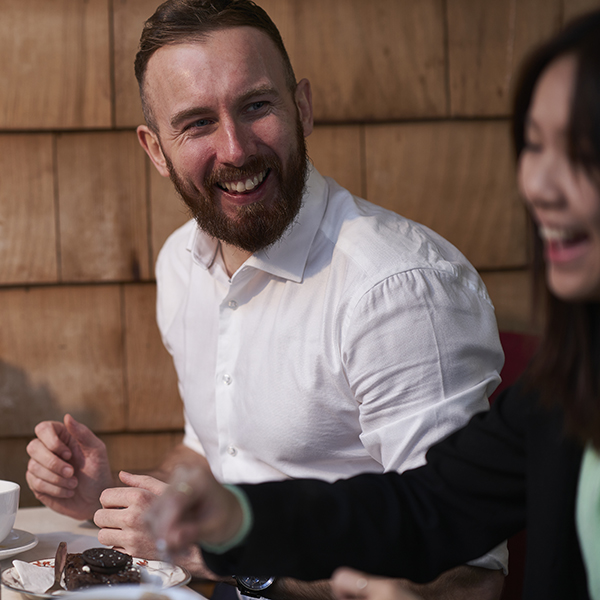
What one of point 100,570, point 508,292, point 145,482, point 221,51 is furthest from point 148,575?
point 508,292

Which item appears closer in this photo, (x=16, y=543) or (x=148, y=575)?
(x=148, y=575)

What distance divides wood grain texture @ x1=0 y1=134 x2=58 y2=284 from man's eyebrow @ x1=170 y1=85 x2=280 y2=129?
635 millimetres

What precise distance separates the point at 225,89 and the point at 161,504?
799mm

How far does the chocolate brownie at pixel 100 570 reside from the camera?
0.81m

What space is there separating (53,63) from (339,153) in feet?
2.35

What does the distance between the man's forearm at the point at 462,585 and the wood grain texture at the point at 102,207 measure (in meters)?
1.08

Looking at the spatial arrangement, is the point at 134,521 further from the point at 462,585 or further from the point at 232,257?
the point at 232,257

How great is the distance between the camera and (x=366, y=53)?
1.72m

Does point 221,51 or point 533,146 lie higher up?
point 221,51

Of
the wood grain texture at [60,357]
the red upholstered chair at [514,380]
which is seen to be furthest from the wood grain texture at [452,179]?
the wood grain texture at [60,357]

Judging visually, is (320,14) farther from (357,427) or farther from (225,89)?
(357,427)

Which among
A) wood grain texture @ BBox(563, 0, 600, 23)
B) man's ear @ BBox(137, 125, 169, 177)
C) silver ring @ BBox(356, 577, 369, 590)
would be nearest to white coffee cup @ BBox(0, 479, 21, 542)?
silver ring @ BBox(356, 577, 369, 590)

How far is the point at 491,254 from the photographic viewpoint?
1.79 m

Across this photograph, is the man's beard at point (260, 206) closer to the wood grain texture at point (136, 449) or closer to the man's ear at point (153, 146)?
the man's ear at point (153, 146)
